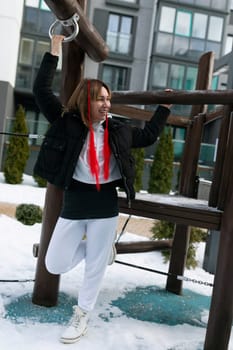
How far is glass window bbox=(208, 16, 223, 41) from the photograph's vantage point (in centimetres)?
2053

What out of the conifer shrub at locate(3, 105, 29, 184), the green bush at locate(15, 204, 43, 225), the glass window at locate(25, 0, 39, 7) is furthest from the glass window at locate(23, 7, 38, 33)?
the green bush at locate(15, 204, 43, 225)

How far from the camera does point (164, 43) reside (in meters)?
20.0

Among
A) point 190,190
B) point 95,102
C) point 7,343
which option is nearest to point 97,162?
point 95,102

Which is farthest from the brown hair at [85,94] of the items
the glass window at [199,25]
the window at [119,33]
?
the glass window at [199,25]

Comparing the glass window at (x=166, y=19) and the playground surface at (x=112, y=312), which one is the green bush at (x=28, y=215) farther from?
the glass window at (x=166, y=19)

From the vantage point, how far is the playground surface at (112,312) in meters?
2.33

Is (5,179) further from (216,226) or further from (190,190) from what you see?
(216,226)

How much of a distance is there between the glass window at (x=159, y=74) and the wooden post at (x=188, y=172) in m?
16.3

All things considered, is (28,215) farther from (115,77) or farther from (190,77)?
(190,77)

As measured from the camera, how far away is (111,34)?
19.5 meters

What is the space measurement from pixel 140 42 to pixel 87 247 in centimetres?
1868

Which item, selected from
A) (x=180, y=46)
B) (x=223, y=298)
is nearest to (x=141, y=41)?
(x=180, y=46)

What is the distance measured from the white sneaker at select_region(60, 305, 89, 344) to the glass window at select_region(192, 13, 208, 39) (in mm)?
19907

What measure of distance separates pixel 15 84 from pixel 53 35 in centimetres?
1659
